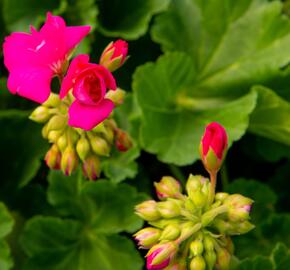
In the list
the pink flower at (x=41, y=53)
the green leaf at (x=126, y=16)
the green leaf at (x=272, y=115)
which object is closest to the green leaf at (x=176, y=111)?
the green leaf at (x=272, y=115)

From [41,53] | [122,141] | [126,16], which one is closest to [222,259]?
[122,141]

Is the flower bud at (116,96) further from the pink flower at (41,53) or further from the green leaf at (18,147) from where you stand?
the green leaf at (18,147)

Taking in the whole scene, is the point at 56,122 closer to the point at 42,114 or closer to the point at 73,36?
the point at 42,114

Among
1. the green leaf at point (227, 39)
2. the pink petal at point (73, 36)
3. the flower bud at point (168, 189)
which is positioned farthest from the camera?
the green leaf at point (227, 39)

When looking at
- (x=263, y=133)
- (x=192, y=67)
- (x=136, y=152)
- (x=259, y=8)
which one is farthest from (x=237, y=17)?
(x=136, y=152)

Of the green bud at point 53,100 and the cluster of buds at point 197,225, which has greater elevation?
the green bud at point 53,100

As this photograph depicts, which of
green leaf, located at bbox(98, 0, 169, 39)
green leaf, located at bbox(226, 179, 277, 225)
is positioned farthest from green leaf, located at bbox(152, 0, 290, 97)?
green leaf, located at bbox(226, 179, 277, 225)
